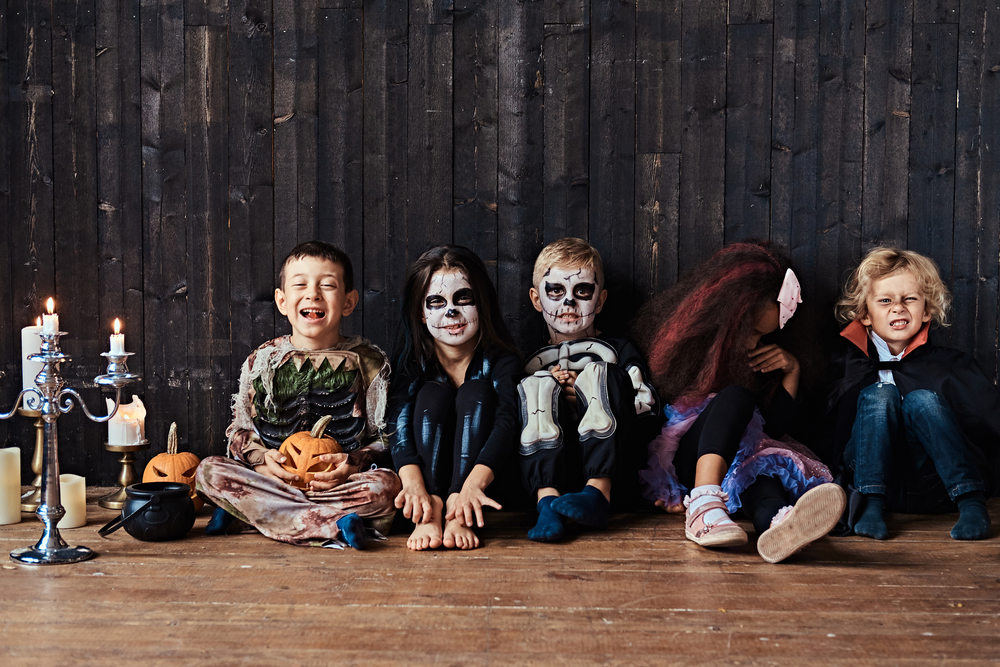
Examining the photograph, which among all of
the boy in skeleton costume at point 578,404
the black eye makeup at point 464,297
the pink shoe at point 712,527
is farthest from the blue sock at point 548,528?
the black eye makeup at point 464,297

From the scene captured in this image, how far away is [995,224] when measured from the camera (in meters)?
2.84

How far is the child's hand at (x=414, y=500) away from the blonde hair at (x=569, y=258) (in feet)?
2.68

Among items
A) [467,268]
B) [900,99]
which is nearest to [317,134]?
[467,268]

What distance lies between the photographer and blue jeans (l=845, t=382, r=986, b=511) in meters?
2.37

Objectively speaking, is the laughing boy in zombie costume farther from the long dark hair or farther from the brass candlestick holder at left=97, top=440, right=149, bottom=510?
the brass candlestick holder at left=97, top=440, right=149, bottom=510

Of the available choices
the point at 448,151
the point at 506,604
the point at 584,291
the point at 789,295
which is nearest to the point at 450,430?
the point at 584,291

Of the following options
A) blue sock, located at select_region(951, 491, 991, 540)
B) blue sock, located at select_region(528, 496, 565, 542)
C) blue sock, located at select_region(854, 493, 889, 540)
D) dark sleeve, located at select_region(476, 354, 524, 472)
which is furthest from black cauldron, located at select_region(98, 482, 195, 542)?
blue sock, located at select_region(951, 491, 991, 540)

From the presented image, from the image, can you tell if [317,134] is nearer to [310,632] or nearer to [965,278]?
[310,632]

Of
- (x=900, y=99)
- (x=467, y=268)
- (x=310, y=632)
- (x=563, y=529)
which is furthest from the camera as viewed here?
(x=900, y=99)

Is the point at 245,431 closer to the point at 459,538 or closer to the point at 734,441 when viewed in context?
the point at 459,538

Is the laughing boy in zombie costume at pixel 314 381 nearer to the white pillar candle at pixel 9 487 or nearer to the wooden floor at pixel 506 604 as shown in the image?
the wooden floor at pixel 506 604

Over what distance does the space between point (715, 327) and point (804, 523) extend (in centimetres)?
76

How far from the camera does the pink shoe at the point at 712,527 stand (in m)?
2.03

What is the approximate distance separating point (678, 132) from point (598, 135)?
0.94ft
